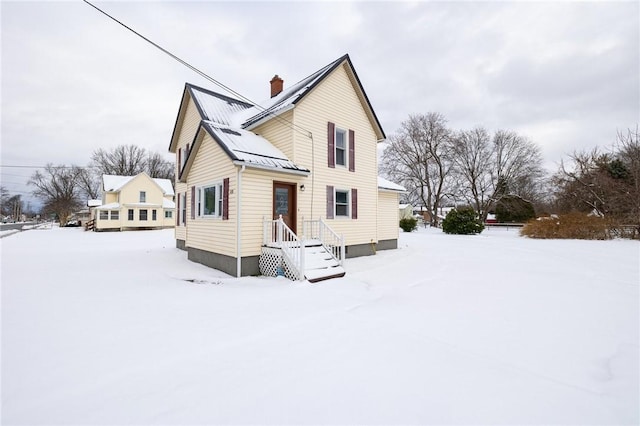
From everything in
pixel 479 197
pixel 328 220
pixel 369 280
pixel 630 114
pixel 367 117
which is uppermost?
pixel 630 114

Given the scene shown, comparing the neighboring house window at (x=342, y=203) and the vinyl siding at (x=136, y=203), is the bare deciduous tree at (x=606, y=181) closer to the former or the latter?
the neighboring house window at (x=342, y=203)

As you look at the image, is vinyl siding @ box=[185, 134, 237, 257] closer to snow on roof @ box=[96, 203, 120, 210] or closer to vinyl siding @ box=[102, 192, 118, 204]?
snow on roof @ box=[96, 203, 120, 210]

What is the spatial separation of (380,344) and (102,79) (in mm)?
17958

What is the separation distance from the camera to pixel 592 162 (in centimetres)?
2067

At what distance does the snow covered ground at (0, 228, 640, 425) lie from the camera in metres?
2.42

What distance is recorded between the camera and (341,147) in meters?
11.5

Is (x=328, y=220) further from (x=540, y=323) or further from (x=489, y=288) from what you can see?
(x=540, y=323)

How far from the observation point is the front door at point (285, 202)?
915 cm

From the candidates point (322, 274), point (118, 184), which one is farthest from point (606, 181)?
point (118, 184)

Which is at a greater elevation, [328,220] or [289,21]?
[289,21]

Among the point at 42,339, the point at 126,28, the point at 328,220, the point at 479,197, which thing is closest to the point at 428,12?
the point at 328,220

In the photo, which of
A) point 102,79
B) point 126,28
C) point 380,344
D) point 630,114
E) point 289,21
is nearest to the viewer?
point 380,344

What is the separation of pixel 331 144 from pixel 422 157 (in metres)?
25.7

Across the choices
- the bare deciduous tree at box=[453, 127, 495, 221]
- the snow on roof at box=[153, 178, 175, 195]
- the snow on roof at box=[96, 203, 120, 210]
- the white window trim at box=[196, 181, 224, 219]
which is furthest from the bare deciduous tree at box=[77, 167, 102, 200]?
the bare deciduous tree at box=[453, 127, 495, 221]
